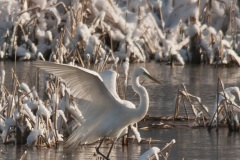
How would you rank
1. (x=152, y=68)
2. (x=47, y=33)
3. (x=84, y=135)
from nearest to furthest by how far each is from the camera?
1. (x=84, y=135)
2. (x=152, y=68)
3. (x=47, y=33)

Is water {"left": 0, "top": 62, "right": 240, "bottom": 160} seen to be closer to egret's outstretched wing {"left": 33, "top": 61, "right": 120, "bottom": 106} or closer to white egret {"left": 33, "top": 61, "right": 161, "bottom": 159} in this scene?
white egret {"left": 33, "top": 61, "right": 161, "bottom": 159}

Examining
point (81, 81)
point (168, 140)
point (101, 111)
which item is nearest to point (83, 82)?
point (81, 81)

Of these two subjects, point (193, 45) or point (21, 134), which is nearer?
point (21, 134)

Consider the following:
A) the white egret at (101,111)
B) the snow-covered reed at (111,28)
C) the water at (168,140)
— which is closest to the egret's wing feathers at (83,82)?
the white egret at (101,111)

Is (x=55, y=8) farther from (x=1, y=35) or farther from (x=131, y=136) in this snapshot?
(x=131, y=136)

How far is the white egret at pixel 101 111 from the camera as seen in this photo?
9312 mm

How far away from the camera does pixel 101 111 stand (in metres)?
9.77

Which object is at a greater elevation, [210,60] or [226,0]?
[226,0]

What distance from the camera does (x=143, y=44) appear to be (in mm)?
20766

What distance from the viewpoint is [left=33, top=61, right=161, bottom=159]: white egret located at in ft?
30.6

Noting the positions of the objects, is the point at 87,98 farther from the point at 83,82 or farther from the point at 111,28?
the point at 111,28

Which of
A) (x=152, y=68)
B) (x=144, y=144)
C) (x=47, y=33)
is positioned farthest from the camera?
(x=47, y=33)

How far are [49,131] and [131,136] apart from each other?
114 centimetres

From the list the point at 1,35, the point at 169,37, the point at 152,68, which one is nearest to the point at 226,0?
the point at 169,37
